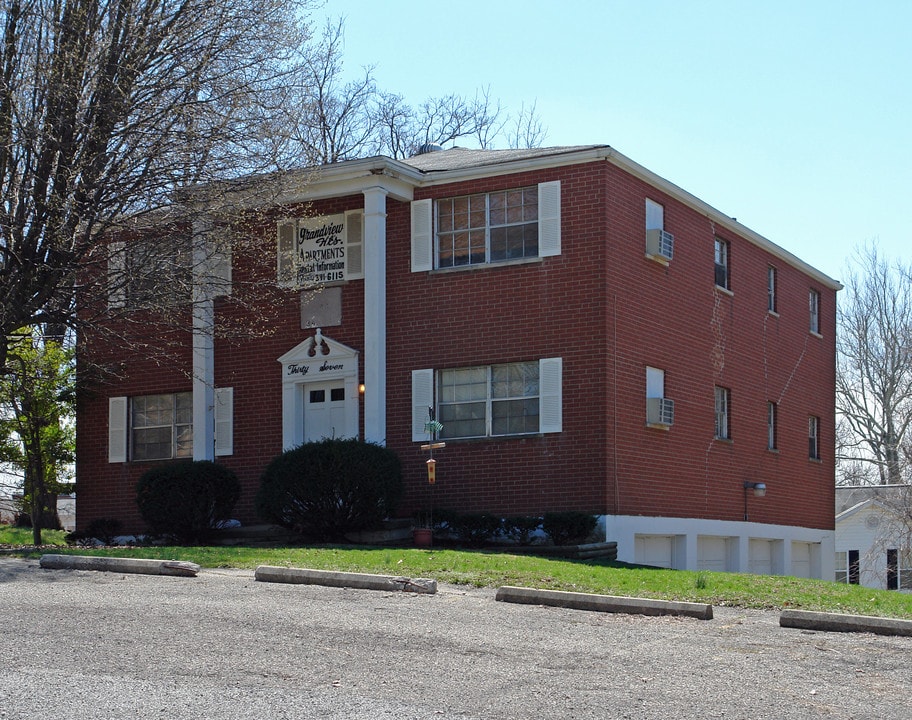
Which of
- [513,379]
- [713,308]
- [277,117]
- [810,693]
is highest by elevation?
[277,117]

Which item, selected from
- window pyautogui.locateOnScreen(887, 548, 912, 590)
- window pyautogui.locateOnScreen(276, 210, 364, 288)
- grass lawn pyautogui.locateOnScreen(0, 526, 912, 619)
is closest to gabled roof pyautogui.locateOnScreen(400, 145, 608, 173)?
window pyautogui.locateOnScreen(276, 210, 364, 288)

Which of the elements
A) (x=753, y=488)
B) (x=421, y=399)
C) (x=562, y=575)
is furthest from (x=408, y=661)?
(x=753, y=488)

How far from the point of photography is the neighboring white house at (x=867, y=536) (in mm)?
35750

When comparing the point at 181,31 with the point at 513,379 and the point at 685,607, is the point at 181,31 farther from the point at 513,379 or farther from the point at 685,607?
the point at 685,607

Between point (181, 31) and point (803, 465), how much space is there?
1661cm

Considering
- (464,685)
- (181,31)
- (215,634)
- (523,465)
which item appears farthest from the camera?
(523,465)

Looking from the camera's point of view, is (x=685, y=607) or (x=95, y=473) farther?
(x=95, y=473)

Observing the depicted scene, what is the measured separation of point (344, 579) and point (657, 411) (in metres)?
9.40

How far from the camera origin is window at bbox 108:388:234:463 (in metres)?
24.3

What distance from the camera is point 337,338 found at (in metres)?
22.7

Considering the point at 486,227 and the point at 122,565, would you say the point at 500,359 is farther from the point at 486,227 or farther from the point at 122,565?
the point at 122,565

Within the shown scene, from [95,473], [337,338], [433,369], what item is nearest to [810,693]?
[433,369]

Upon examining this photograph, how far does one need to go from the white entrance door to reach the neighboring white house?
58.9ft

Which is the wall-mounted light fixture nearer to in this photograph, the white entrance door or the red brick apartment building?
the red brick apartment building
